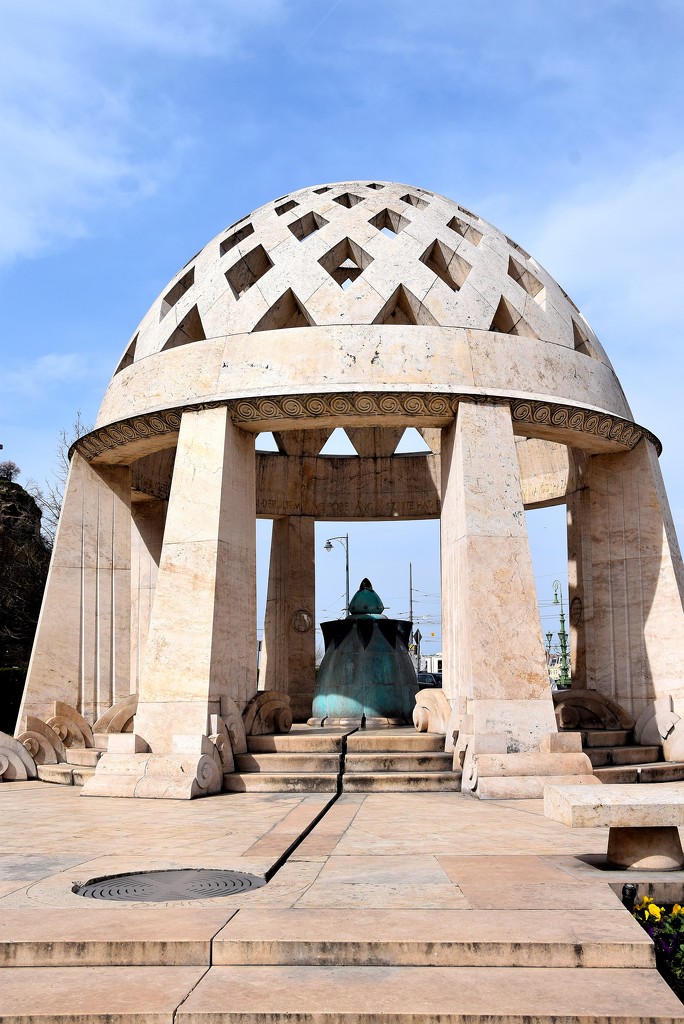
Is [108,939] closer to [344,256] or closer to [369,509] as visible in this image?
[344,256]

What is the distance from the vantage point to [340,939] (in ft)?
12.6

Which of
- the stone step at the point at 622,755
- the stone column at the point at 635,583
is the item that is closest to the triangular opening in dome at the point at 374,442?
the stone column at the point at 635,583

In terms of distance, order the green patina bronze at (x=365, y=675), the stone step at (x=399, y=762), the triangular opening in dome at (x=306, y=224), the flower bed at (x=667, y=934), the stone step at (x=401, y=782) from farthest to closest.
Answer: the green patina bronze at (x=365, y=675), the triangular opening in dome at (x=306, y=224), the stone step at (x=399, y=762), the stone step at (x=401, y=782), the flower bed at (x=667, y=934)

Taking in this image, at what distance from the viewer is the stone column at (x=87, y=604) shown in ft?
42.1

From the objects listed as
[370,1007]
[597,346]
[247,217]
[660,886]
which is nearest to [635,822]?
[660,886]

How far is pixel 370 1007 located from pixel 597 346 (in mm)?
12028

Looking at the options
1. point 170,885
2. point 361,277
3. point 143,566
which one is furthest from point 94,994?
point 143,566

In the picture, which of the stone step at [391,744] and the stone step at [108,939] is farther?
the stone step at [391,744]

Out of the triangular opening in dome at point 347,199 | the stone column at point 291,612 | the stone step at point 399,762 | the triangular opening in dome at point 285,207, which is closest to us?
the stone step at point 399,762

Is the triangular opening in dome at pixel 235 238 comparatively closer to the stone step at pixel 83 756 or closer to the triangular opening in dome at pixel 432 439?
the triangular opening in dome at pixel 432 439

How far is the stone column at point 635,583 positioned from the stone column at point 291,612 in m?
6.90

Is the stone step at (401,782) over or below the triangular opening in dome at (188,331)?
below

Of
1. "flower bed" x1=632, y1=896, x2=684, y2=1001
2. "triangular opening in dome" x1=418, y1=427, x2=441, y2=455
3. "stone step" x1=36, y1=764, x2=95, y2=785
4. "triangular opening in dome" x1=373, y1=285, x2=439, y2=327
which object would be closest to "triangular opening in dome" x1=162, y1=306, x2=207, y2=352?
"triangular opening in dome" x1=373, y1=285, x2=439, y2=327

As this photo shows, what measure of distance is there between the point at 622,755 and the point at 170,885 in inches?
294
